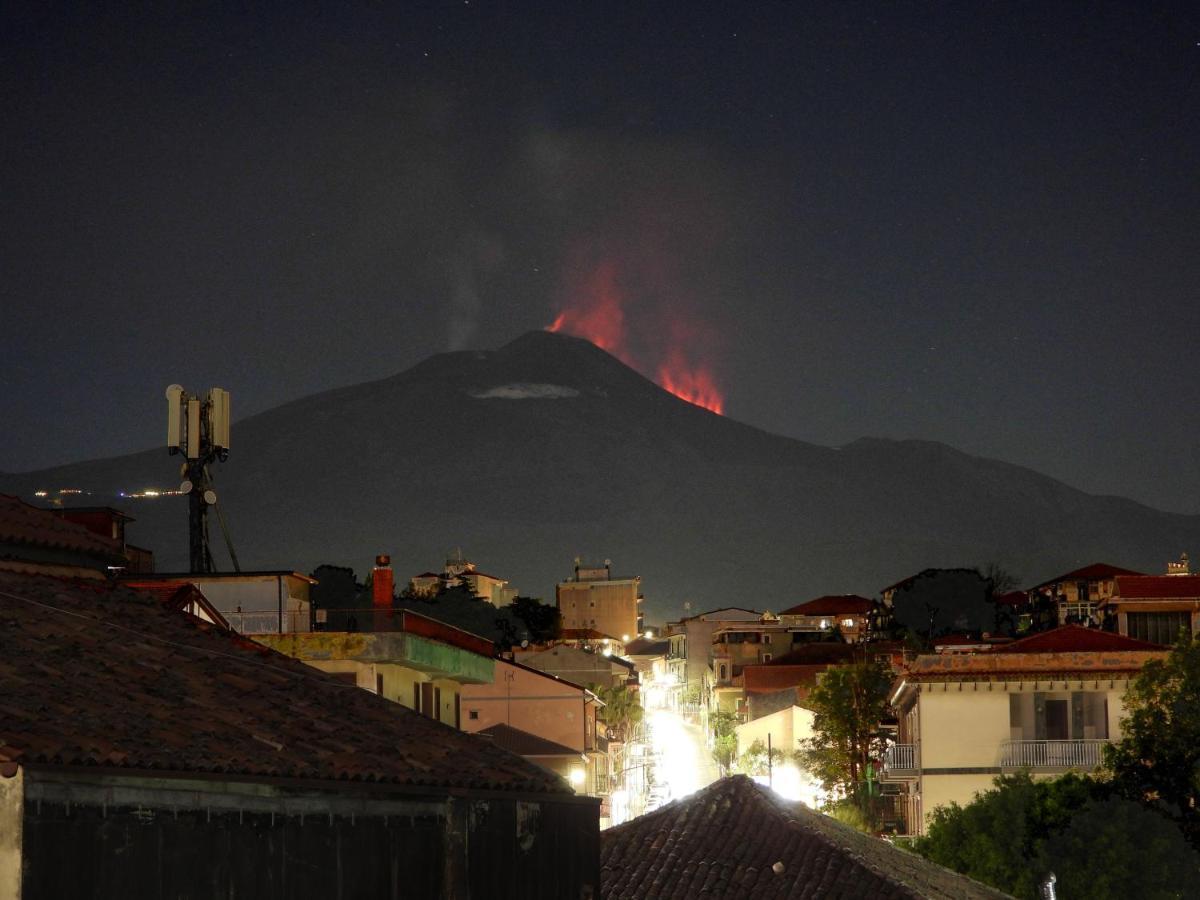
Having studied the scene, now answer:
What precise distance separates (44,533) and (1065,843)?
2782cm

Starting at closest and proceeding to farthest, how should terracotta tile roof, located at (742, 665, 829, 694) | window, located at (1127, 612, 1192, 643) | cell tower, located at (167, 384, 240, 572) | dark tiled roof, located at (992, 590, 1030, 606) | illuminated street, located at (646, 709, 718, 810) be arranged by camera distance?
cell tower, located at (167, 384, 240, 572) < illuminated street, located at (646, 709, 718, 810) < window, located at (1127, 612, 1192, 643) < terracotta tile roof, located at (742, 665, 829, 694) < dark tiled roof, located at (992, 590, 1030, 606)

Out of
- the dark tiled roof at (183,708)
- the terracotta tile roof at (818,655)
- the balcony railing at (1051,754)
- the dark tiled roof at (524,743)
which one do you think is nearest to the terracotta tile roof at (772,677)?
the terracotta tile roof at (818,655)

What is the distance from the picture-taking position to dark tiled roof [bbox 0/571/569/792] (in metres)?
13.0

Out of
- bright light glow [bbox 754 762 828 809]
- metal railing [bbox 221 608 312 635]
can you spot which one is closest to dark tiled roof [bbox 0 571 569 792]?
metal railing [bbox 221 608 312 635]

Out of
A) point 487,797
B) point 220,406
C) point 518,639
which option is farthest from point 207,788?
point 518,639

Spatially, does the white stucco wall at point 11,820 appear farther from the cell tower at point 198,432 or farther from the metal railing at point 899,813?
the metal railing at point 899,813

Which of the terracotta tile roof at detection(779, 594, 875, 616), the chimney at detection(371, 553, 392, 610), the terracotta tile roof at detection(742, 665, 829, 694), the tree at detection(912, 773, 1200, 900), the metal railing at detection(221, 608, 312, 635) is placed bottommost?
the tree at detection(912, 773, 1200, 900)

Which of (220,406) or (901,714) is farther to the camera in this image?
(901,714)

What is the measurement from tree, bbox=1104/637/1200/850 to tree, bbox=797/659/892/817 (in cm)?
1745

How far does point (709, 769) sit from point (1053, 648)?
52.8 meters

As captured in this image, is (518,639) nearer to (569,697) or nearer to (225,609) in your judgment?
(569,697)

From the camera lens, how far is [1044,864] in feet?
130

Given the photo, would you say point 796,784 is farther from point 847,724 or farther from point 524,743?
point 524,743

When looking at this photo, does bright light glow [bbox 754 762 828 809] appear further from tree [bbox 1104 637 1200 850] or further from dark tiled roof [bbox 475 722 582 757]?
tree [bbox 1104 637 1200 850]
